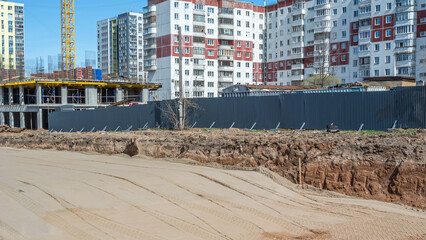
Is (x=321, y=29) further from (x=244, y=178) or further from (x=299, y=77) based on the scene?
(x=244, y=178)

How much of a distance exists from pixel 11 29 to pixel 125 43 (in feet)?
112

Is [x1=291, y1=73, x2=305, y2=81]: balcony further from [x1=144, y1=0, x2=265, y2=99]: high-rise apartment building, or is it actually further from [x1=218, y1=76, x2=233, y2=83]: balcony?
[x1=218, y1=76, x2=233, y2=83]: balcony

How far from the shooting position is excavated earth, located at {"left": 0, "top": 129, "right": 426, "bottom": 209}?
13688mm

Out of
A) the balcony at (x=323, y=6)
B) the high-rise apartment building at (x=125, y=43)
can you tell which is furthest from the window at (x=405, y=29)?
the high-rise apartment building at (x=125, y=43)

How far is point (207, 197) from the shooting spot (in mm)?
11844

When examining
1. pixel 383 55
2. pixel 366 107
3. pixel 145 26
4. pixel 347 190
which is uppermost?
pixel 145 26

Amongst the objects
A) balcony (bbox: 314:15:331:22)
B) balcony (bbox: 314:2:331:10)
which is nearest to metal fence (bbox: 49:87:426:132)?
balcony (bbox: 314:15:331:22)

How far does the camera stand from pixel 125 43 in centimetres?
14062

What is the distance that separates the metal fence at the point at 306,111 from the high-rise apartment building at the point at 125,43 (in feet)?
334

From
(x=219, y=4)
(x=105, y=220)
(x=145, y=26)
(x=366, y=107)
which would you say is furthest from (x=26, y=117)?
(x=105, y=220)

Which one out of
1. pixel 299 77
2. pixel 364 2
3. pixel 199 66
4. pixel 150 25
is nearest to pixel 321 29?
pixel 364 2

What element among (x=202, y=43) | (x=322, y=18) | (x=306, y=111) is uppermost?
(x=322, y=18)

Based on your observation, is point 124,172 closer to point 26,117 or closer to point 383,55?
point 26,117

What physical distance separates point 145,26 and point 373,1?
1609 inches
